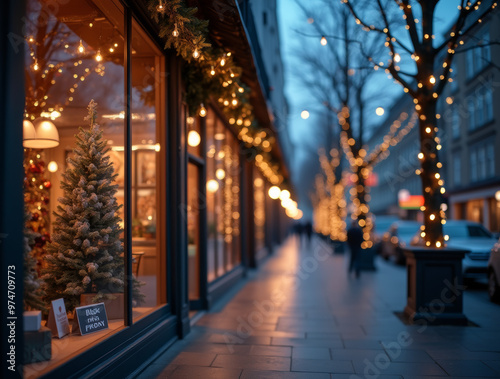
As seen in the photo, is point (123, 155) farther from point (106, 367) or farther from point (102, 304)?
point (106, 367)

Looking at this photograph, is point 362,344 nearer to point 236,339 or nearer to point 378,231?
point 236,339

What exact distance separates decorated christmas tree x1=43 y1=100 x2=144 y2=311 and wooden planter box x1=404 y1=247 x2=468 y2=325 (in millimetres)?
5037

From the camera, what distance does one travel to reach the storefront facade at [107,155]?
3789mm

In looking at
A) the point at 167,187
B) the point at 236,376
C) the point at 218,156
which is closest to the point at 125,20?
the point at 167,187

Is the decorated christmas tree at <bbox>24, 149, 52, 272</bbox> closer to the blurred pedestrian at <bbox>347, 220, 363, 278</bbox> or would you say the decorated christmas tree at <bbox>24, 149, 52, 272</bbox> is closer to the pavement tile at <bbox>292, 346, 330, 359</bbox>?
the pavement tile at <bbox>292, 346, 330, 359</bbox>

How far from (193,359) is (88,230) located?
6.80ft

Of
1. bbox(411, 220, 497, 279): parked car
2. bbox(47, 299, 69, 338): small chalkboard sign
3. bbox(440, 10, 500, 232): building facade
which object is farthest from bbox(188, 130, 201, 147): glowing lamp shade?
bbox(440, 10, 500, 232): building facade

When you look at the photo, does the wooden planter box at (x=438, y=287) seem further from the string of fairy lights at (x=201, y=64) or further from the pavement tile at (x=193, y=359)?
the string of fairy lights at (x=201, y=64)

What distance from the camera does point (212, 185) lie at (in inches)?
481

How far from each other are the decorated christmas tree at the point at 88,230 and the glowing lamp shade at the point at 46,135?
0.94 ft

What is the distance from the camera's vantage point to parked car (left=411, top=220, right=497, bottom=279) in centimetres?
1348

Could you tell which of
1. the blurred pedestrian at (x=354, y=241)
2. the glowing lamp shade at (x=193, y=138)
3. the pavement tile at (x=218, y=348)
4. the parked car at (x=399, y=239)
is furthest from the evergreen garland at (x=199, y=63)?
the parked car at (x=399, y=239)

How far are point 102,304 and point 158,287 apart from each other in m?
1.67

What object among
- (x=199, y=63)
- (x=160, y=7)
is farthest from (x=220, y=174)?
(x=160, y=7)
